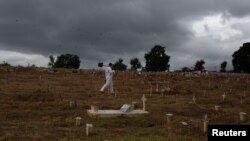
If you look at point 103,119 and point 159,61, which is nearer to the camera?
point 103,119

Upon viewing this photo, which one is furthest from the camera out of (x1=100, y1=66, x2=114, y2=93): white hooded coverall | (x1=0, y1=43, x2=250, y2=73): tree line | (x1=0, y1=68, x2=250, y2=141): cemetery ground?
(x1=0, y1=43, x2=250, y2=73): tree line

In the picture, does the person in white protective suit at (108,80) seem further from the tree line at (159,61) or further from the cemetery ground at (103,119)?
the tree line at (159,61)

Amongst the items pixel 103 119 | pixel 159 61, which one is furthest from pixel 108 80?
pixel 159 61

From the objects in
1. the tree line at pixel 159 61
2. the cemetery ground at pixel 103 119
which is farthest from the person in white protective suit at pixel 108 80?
the tree line at pixel 159 61

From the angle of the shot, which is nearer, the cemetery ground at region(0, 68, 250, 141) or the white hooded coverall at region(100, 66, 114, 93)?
the cemetery ground at region(0, 68, 250, 141)

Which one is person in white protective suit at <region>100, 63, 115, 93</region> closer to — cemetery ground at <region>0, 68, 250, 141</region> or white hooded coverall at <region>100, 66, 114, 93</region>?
white hooded coverall at <region>100, 66, 114, 93</region>

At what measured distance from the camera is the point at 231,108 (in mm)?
21297

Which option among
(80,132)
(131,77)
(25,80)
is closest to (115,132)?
(80,132)

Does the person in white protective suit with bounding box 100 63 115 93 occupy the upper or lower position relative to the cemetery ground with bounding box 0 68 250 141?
upper

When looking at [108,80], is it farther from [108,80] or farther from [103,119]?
[103,119]

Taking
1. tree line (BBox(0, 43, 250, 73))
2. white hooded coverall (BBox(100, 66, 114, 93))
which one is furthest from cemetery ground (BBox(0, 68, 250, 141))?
tree line (BBox(0, 43, 250, 73))

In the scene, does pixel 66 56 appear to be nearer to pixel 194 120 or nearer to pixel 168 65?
pixel 168 65

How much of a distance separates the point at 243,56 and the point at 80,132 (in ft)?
202

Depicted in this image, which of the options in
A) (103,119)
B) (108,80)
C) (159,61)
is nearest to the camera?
(103,119)
